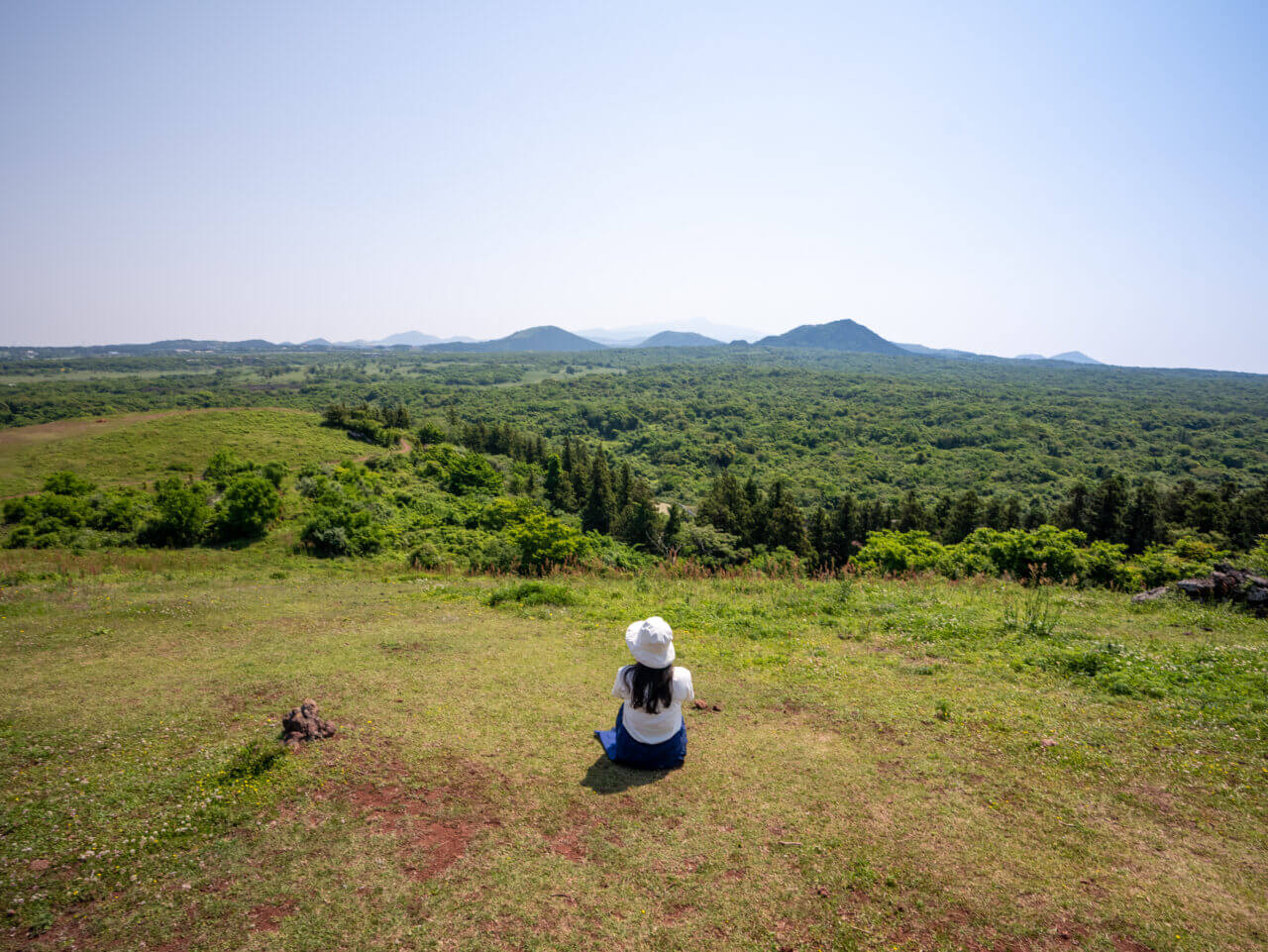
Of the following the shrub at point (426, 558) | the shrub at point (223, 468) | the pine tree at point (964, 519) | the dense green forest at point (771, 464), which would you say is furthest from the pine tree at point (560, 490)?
the pine tree at point (964, 519)

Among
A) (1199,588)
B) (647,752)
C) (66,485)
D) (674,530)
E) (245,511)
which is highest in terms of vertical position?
(647,752)

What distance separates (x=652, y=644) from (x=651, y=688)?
20.6 inches

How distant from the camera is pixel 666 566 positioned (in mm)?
15258

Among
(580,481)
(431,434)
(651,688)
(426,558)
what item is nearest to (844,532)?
(580,481)

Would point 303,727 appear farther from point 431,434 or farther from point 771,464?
point 771,464

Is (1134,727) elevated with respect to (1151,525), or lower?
elevated

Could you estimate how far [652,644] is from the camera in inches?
231

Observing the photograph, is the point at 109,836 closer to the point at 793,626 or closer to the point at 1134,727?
the point at 793,626

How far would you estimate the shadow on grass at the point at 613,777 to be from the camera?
226 inches

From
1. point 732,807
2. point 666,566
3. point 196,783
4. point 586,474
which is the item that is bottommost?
point 586,474

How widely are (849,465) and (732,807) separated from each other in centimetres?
10965

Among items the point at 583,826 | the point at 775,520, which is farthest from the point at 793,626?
the point at 775,520

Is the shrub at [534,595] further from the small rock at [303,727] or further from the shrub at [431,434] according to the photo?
the shrub at [431,434]

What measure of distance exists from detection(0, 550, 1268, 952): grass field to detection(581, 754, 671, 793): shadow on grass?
0.04m
